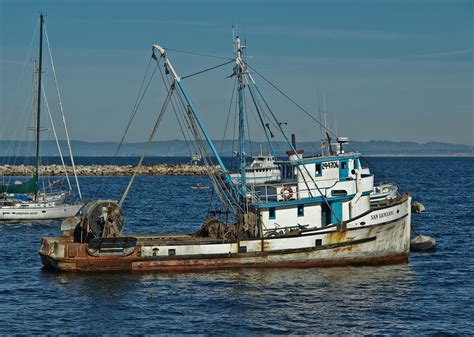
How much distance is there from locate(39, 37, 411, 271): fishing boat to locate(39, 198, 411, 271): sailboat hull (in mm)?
45

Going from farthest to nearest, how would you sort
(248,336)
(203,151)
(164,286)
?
1. (203,151)
2. (164,286)
3. (248,336)

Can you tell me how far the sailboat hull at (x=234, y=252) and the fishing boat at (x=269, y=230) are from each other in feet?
0.15

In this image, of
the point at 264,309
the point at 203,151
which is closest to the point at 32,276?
the point at 203,151

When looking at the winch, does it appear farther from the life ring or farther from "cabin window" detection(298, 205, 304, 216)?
"cabin window" detection(298, 205, 304, 216)

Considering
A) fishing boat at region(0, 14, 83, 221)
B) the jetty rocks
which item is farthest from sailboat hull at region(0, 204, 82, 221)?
the jetty rocks

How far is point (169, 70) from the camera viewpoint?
38.4 metres

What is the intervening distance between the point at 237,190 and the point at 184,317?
10326 mm

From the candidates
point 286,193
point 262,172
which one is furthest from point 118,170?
point 286,193

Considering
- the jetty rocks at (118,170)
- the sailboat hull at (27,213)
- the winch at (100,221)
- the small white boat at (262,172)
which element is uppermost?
the jetty rocks at (118,170)

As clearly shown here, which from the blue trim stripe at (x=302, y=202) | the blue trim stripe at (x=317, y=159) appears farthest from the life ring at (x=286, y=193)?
the blue trim stripe at (x=317, y=159)

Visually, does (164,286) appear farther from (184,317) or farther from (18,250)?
(18,250)

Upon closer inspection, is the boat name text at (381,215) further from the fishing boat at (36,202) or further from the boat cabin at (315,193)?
the fishing boat at (36,202)

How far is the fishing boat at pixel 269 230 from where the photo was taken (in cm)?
3494

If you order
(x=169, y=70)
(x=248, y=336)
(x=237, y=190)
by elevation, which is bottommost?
(x=248, y=336)
